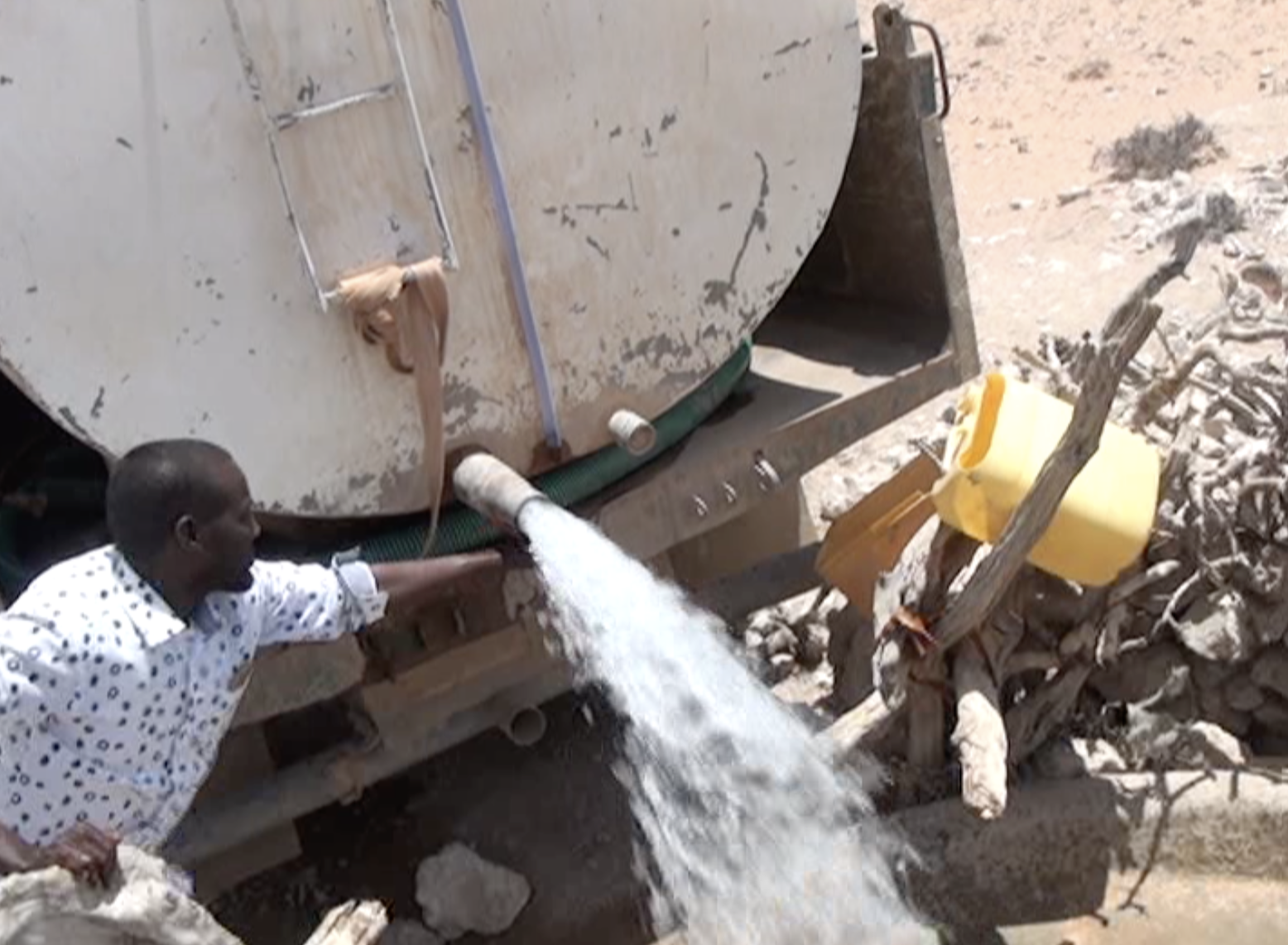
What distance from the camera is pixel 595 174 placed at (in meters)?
3.06

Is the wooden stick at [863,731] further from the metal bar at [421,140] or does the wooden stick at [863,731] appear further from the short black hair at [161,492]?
the short black hair at [161,492]

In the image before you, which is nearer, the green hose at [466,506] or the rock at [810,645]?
the green hose at [466,506]

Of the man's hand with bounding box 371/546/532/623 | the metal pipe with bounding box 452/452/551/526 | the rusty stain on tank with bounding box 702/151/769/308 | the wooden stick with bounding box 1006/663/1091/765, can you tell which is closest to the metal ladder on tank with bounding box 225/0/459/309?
the metal pipe with bounding box 452/452/551/526

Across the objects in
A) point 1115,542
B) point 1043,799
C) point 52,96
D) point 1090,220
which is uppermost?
point 52,96

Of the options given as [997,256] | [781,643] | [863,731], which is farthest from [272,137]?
[997,256]

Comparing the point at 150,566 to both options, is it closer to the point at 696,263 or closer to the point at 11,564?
the point at 11,564

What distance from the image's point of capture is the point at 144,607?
234 cm

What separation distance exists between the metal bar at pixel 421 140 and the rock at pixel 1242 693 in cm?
153

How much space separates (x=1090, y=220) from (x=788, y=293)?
141 inches

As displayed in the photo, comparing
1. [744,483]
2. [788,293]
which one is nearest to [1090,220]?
[788,293]

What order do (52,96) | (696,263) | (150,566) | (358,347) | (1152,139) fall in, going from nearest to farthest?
(150,566) < (52,96) < (358,347) < (696,263) < (1152,139)

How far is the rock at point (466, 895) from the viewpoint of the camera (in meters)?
3.44

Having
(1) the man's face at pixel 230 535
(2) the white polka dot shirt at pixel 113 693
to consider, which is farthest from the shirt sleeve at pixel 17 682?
(1) the man's face at pixel 230 535

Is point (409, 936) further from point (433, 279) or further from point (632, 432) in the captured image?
point (433, 279)
